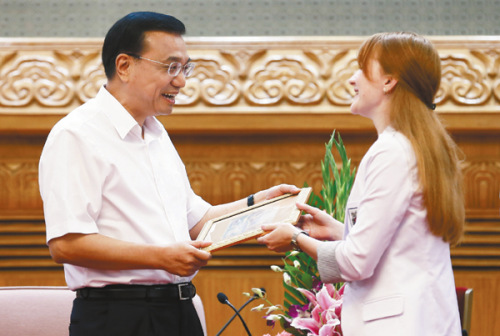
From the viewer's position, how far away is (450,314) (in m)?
1.62

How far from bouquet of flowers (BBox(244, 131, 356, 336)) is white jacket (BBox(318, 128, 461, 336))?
327 millimetres

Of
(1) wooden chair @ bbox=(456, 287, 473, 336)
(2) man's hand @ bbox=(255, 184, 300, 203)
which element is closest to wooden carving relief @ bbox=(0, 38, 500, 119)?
(2) man's hand @ bbox=(255, 184, 300, 203)

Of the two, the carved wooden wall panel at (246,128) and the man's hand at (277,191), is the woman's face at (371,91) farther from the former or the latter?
the carved wooden wall panel at (246,128)

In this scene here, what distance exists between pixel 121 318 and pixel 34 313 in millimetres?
779

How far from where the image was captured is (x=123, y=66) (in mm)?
1907

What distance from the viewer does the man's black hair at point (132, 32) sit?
6.22ft

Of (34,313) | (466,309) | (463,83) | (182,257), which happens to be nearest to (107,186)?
(182,257)

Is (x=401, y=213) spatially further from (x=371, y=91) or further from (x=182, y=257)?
(x=182, y=257)

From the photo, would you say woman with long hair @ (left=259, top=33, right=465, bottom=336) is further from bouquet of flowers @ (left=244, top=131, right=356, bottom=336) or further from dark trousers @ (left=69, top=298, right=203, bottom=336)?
dark trousers @ (left=69, top=298, right=203, bottom=336)

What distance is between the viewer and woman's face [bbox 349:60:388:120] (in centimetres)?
168

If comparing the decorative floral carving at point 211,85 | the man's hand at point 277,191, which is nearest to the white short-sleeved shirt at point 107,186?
the man's hand at point 277,191

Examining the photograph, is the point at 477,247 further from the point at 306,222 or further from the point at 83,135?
the point at 83,135

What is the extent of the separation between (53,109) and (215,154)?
0.71m

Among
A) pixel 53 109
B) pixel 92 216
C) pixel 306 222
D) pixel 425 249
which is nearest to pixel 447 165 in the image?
pixel 425 249
